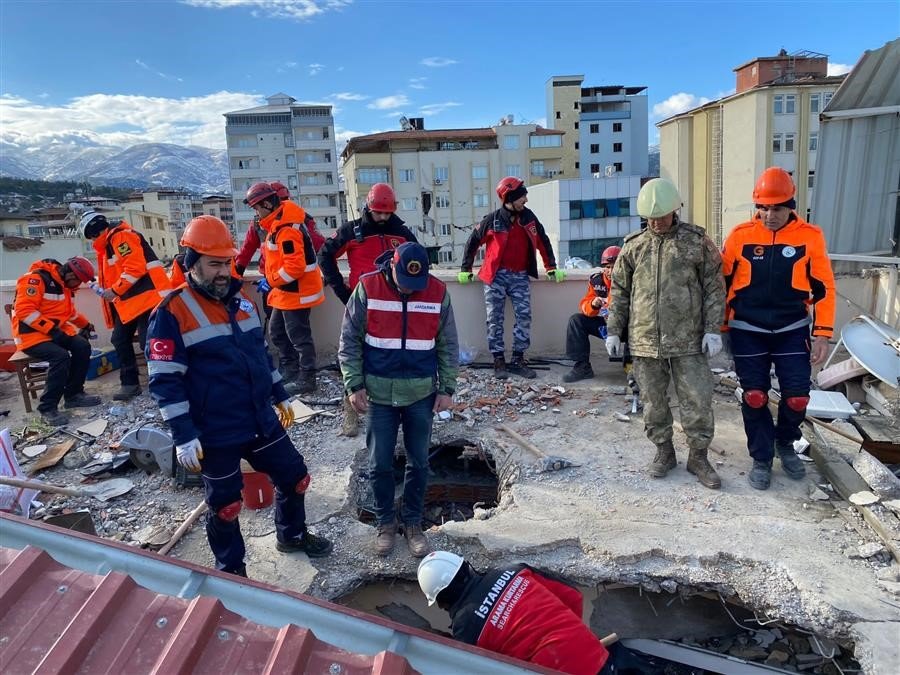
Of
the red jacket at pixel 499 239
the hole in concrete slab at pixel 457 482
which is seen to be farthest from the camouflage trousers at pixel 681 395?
the red jacket at pixel 499 239

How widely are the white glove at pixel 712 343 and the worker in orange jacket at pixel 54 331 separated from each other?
5.57m

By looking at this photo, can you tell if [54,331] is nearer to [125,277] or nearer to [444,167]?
[125,277]

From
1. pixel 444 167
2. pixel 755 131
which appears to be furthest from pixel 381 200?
pixel 444 167

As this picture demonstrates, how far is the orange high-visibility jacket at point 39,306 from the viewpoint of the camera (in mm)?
5734

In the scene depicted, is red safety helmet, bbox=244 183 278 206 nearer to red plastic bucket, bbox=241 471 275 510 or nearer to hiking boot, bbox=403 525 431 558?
red plastic bucket, bbox=241 471 275 510

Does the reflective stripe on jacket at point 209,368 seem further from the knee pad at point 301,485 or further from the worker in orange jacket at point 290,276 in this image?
the worker in orange jacket at point 290,276

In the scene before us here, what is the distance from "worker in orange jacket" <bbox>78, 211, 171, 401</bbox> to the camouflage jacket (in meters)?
4.40

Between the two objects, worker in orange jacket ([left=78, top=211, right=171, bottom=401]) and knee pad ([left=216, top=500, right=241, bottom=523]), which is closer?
knee pad ([left=216, top=500, right=241, bottom=523])

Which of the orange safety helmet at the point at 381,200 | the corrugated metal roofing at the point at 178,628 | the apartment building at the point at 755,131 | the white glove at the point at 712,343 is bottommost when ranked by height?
the corrugated metal roofing at the point at 178,628

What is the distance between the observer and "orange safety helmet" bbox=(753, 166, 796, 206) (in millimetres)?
3656

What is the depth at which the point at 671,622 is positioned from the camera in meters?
3.53

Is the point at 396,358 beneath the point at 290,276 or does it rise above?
beneath

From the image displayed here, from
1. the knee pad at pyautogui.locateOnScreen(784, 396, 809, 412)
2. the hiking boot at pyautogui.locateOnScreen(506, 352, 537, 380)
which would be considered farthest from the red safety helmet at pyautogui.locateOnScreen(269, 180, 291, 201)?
the knee pad at pyautogui.locateOnScreen(784, 396, 809, 412)

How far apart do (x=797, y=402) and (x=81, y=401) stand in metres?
6.29
